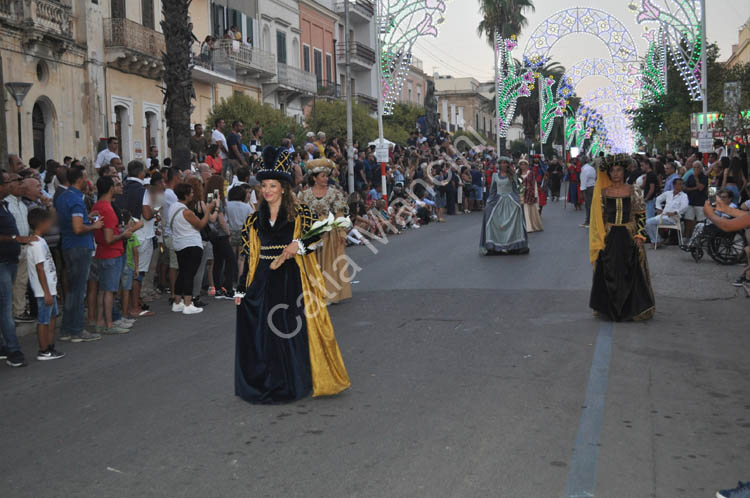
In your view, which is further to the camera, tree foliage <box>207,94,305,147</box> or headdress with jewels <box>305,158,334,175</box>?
tree foliage <box>207,94,305,147</box>

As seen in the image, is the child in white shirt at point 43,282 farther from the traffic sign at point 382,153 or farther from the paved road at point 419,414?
the traffic sign at point 382,153

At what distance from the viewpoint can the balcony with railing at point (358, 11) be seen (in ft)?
162

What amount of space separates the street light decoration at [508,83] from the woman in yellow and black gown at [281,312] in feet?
114

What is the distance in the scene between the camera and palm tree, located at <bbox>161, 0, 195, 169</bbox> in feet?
54.4

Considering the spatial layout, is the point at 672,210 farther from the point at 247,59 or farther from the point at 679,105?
the point at 247,59

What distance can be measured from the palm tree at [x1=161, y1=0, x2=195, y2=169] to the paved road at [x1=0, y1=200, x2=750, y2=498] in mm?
7002

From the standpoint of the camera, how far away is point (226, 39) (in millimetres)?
34125

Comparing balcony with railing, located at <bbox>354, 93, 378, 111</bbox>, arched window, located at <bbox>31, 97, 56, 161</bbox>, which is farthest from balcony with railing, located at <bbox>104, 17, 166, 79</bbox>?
balcony with railing, located at <bbox>354, 93, 378, 111</bbox>

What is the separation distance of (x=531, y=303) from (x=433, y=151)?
21.4 m

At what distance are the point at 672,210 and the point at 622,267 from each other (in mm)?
8704

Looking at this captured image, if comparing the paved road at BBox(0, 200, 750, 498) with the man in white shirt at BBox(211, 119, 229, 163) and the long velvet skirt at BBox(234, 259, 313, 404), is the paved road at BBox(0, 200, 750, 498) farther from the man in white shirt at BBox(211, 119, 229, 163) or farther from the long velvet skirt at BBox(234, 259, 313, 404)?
the man in white shirt at BBox(211, 119, 229, 163)

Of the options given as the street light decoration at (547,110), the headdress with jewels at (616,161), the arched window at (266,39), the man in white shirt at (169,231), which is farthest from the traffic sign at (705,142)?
the street light decoration at (547,110)

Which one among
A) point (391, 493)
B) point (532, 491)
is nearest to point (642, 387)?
point (532, 491)

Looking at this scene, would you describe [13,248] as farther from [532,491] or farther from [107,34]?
[107,34]
